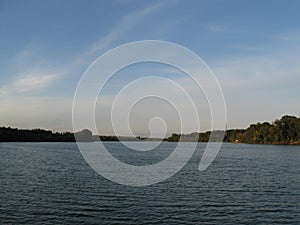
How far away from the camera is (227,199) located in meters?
31.9

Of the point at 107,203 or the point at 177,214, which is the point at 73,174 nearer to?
the point at 107,203

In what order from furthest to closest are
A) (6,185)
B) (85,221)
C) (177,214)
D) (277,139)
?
(277,139) → (6,185) → (177,214) → (85,221)

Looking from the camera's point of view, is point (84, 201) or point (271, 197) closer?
point (84, 201)

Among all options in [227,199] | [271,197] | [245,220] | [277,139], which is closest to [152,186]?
[227,199]

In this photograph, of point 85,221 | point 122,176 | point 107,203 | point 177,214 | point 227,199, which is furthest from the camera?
point 122,176

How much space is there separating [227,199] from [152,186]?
30.8ft

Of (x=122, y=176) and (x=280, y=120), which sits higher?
(x=280, y=120)

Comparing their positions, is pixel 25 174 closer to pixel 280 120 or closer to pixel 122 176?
pixel 122 176

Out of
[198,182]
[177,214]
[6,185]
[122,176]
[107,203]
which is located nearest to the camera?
[177,214]

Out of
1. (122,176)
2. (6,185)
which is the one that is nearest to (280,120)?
(122,176)

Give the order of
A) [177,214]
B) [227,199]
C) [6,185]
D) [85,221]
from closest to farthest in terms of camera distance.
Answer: [85,221]
[177,214]
[227,199]
[6,185]

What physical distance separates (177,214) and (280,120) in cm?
17512

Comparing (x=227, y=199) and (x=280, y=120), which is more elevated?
(x=280, y=120)

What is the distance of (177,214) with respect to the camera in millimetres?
26609
